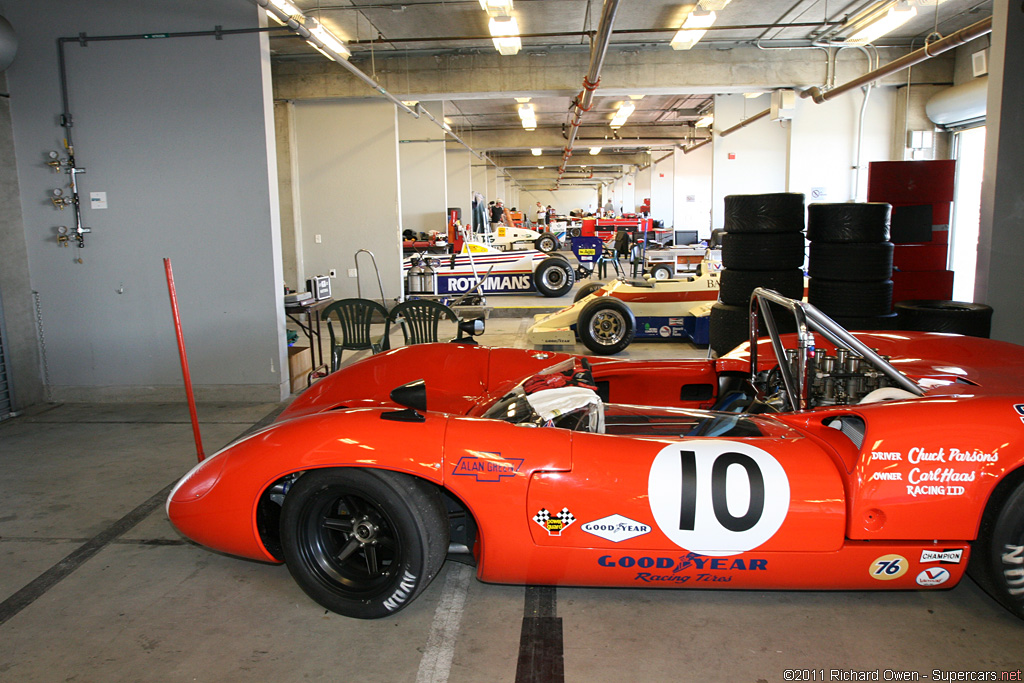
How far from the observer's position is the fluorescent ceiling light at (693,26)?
8.97m

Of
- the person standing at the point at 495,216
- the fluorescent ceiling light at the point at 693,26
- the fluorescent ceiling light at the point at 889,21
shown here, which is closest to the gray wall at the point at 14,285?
the fluorescent ceiling light at the point at 693,26

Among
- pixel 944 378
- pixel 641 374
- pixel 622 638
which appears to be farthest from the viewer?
pixel 641 374

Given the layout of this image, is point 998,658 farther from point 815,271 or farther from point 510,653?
point 815,271

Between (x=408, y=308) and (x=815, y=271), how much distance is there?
3442 mm

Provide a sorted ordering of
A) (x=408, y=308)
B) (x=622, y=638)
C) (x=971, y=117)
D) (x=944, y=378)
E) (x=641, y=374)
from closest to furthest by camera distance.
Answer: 1. (x=622, y=638)
2. (x=944, y=378)
3. (x=641, y=374)
4. (x=408, y=308)
5. (x=971, y=117)

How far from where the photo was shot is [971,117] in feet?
41.4

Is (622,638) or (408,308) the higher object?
(408,308)

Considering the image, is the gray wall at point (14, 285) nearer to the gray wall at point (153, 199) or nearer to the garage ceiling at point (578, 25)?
the gray wall at point (153, 199)

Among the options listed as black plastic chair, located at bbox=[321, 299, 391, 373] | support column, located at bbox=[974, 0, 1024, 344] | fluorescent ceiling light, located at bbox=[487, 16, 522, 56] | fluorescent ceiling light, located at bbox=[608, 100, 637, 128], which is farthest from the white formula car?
support column, located at bbox=[974, 0, 1024, 344]

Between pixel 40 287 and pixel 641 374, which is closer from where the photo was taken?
pixel 641 374

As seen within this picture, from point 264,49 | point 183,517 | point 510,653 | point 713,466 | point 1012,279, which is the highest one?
point 264,49

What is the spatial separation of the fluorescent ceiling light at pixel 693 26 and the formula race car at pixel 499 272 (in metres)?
4.68

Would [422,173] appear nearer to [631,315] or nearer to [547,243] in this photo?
[547,243]

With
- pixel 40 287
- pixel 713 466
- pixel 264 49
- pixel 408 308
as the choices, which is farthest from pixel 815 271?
pixel 40 287
